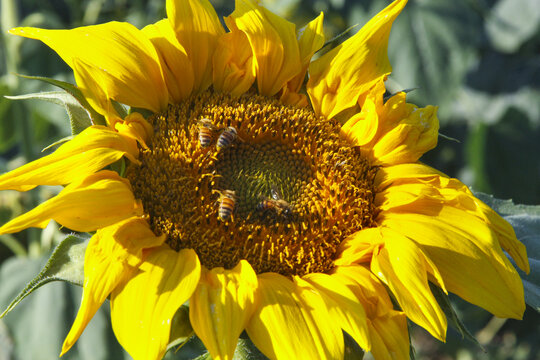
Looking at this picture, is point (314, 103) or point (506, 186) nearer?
point (314, 103)

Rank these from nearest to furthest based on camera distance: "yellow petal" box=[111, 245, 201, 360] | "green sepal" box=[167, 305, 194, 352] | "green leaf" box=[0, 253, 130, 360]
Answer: "yellow petal" box=[111, 245, 201, 360] < "green sepal" box=[167, 305, 194, 352] < "green leaf" box=[0, 253, 130, 360]

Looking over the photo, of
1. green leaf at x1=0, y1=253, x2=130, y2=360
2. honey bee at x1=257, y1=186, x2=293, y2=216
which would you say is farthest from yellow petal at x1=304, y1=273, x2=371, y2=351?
green leaf at x1=0, y1=253, x2=130, y2=360

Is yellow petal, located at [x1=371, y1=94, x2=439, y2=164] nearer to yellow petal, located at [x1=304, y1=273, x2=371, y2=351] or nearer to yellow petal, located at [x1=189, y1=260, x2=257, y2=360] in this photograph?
yellow petal, located at [x1=304, y1=273, x2=371, y2=351]

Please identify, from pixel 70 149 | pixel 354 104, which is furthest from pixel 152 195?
pixel 354 104

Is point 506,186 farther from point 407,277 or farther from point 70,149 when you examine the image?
point 70,149

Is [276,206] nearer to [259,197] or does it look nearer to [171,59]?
[259,197]

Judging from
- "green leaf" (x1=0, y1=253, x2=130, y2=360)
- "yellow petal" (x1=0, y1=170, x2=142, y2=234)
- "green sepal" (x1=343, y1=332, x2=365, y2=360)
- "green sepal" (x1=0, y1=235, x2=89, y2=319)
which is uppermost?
"yellow petal" (x1=0, y1=170, x2=142, y2=234)
